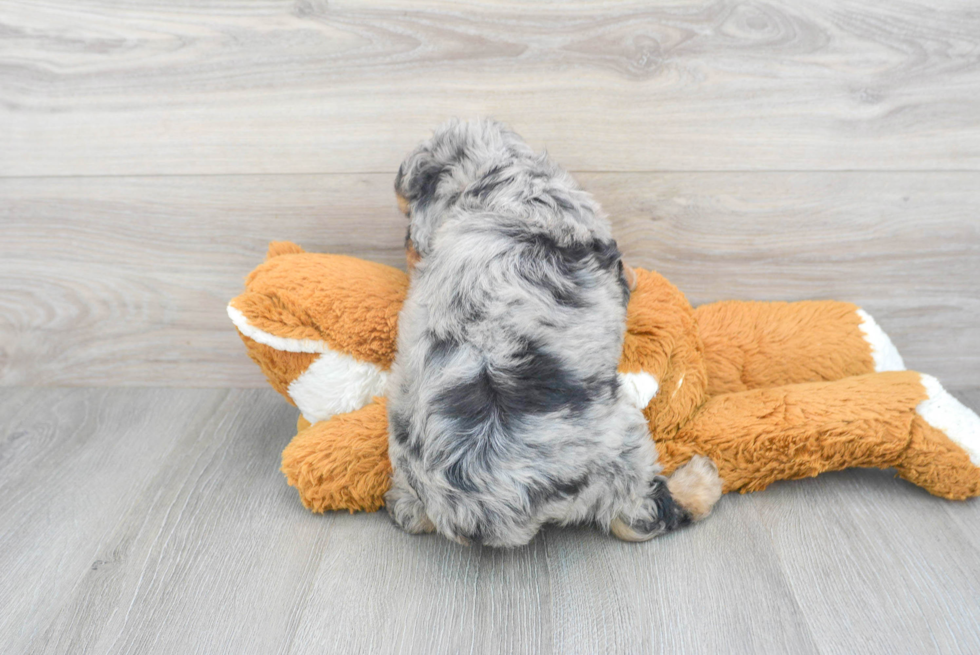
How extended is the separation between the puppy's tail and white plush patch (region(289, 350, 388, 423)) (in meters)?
0.53

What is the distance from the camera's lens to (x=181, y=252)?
65.1 inches

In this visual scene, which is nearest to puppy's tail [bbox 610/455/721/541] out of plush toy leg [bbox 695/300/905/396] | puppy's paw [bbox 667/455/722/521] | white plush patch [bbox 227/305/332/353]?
puppy's paw [bbox 667/455/722/521]

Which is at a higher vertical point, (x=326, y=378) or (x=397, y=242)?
(x=397, y=242)

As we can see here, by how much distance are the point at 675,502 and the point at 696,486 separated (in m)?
0.05

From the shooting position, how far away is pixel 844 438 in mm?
1270

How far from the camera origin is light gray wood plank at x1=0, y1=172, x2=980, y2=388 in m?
1.54

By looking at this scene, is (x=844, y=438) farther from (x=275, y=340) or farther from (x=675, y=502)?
(x=275, y=340)

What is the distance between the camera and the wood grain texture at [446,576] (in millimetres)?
1047

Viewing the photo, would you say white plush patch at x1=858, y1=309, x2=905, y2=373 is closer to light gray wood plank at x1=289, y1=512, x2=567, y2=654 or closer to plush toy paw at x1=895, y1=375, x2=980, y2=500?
plush toy paw at x1=895, y1=375, x2=980, y2=500

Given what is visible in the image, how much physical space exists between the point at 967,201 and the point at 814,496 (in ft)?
2.57

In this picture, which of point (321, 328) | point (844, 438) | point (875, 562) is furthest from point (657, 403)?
point (321, 328)

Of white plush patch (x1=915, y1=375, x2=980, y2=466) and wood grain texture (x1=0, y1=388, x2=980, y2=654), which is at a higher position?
white plush patch (x1=915, y1=375, x2=980, y2=466)

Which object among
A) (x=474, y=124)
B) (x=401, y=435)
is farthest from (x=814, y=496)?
(x=474, y=124)

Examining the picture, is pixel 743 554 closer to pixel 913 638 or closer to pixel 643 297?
pixel 913 638
